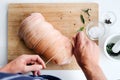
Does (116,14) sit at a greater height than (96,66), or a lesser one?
greater

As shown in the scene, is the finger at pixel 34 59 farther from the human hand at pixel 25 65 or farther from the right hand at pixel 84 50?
the right hand at pixel 84 50

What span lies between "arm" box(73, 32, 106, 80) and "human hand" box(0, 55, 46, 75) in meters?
0.13

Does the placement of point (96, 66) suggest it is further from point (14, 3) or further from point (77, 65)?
point (14, 3)

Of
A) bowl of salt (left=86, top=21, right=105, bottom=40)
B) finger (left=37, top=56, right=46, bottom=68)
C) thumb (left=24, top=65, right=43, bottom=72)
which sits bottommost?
thumb (left=24, top=65, right=43, bottom=72)

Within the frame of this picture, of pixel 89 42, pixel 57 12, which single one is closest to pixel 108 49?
pixel 89 42

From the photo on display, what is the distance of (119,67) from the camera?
0.97m

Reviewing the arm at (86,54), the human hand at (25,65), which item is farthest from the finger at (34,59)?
the arm at (86,54)

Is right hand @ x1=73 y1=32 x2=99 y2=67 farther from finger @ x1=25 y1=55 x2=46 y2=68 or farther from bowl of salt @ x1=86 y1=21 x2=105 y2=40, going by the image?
finger @ x1=25 y1=55 x2=46 y2=68

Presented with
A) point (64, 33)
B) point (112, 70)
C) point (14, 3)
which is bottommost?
point (112, 70)

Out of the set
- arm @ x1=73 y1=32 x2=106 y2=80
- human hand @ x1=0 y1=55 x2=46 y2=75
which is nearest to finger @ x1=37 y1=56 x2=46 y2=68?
human hand @ x1=0 y1=55 x2=46 y2=75

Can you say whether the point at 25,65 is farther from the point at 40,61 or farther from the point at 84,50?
the point at 84,50

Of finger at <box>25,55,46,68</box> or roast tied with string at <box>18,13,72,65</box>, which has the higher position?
roast tied with string at <box>18,13,72,65</box>

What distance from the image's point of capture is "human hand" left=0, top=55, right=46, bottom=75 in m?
0.92

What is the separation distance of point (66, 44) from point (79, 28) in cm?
8
